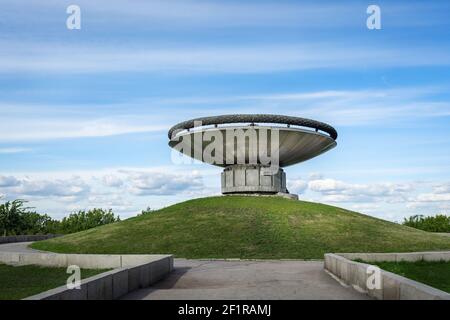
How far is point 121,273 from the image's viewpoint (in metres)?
12.8

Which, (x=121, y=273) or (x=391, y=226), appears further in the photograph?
(x=391, y=226)

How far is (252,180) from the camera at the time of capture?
47.1 m

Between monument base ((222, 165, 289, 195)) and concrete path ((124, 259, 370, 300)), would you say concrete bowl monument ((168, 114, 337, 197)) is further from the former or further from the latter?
concrete path ((124, 259, 370, 300))

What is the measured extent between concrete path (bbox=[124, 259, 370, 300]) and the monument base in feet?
84.1

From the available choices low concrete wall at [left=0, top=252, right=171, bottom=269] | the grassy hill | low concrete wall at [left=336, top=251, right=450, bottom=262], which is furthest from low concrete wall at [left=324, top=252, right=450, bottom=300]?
the grassy hill

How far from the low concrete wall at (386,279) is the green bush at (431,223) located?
3344 cm

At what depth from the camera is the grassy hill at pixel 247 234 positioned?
29.0 meters

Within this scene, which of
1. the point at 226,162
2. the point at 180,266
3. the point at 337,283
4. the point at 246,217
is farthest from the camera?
the point at 226,162

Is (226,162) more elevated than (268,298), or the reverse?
(226,162)

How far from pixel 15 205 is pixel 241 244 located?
30060mm

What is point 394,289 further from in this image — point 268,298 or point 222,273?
point 222,273

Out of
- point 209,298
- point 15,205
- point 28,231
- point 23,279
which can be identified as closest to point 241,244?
point 23,279

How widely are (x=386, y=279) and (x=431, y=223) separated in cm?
4801

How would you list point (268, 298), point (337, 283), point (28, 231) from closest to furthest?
point (268, 298)
point (337, 283)
point (28, 231)
